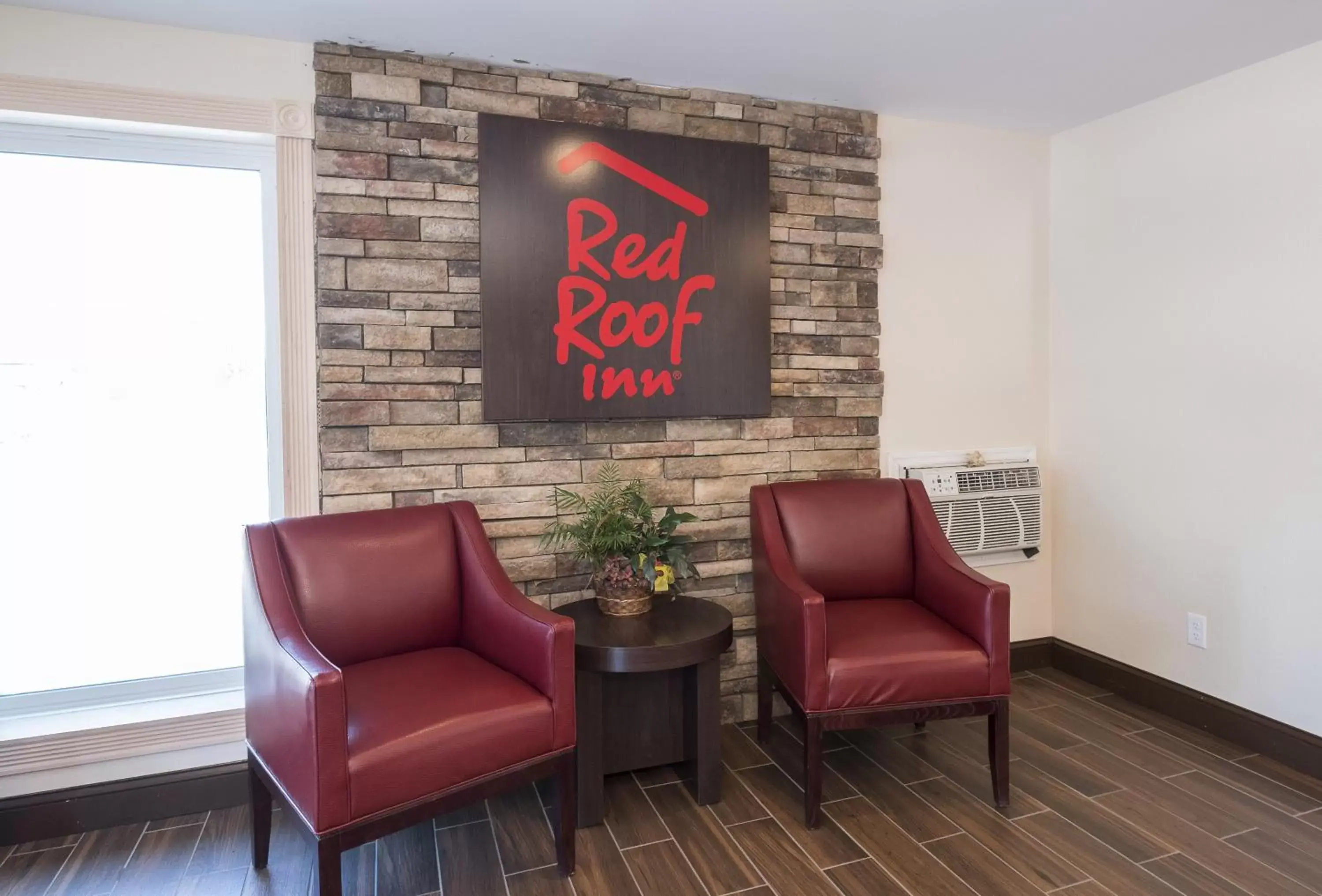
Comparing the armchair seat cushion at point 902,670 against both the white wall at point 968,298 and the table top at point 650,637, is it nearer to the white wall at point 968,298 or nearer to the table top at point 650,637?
the table top at point 650,637

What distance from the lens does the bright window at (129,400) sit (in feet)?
8.13

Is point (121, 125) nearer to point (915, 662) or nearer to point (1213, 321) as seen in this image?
point (915, 662)

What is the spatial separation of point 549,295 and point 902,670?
1658mm

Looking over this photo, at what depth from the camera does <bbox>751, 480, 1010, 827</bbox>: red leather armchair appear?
2.37 meters

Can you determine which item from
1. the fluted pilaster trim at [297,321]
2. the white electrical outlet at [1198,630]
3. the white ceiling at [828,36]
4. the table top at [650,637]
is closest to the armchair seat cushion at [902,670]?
the table top at [650,637]

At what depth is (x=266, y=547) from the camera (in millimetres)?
2205

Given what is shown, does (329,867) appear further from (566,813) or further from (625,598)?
(625,598)

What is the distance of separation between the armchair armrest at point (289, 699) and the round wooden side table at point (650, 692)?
689mm

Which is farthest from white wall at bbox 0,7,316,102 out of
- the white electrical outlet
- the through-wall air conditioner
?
the white electrical outlet

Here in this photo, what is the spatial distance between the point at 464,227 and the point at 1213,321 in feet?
8.95

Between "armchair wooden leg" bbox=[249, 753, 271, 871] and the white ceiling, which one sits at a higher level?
the white ceiling

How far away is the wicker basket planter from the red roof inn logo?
2.26 feet

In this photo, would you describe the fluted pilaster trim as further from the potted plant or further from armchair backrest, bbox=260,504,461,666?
the potted plant

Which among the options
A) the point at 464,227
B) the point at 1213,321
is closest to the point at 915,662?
the point at 1213,321
